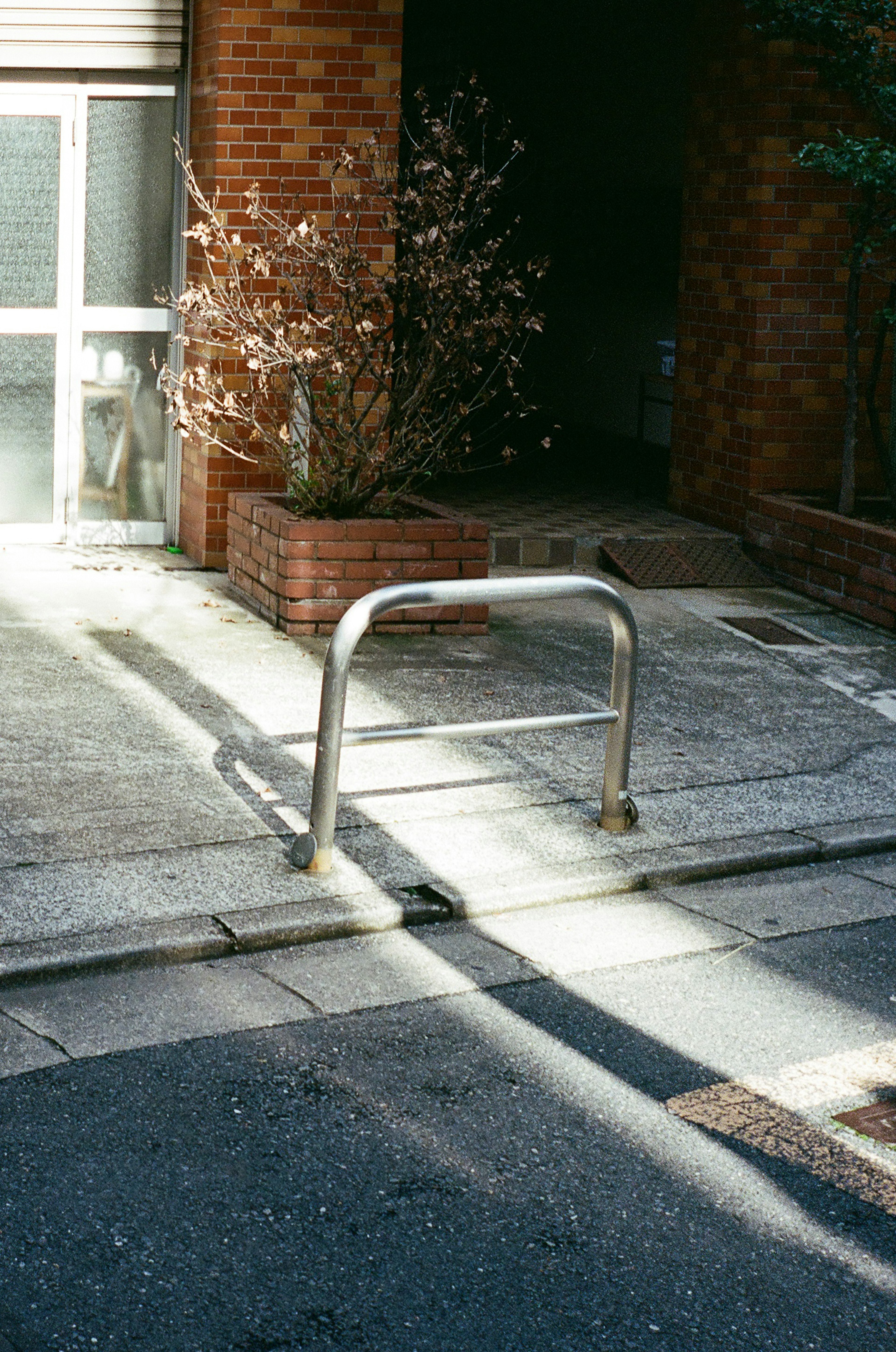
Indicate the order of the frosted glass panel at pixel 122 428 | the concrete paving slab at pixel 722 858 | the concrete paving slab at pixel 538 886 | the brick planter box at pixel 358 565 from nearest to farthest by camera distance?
the concrete paving slab at pixel 538 886 → the concrete paving slab at pixel 722 858 → the brick planter box at pixel 358 565 → the frosted glass panel at pixel 122 428

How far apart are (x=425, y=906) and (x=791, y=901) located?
1.18 metres

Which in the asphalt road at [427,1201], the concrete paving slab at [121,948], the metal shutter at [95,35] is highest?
the metal shutter at [95,35]

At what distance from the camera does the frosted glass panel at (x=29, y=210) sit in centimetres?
936

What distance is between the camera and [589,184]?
1495cm

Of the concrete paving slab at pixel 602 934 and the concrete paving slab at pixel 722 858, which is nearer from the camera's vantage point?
the concrete paving slab at pixel 602 934

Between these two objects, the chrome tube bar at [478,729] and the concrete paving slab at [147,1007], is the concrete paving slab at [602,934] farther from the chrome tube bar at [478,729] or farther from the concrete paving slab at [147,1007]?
the concrete paving slab at [147,1007]

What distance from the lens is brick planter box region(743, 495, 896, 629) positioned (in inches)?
353

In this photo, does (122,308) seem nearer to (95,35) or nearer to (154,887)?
(95,35)

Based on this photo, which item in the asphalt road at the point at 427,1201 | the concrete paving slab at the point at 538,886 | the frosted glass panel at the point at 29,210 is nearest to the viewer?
the asphalt road at the point at 427,1201

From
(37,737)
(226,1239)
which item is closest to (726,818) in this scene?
(37,737)

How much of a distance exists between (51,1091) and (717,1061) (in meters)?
1.60

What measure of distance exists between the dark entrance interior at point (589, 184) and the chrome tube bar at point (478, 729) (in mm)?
6761

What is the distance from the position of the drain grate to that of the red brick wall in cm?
33

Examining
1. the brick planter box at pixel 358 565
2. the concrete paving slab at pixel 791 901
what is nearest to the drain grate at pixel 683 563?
the brick planter box at pixel 358 565
